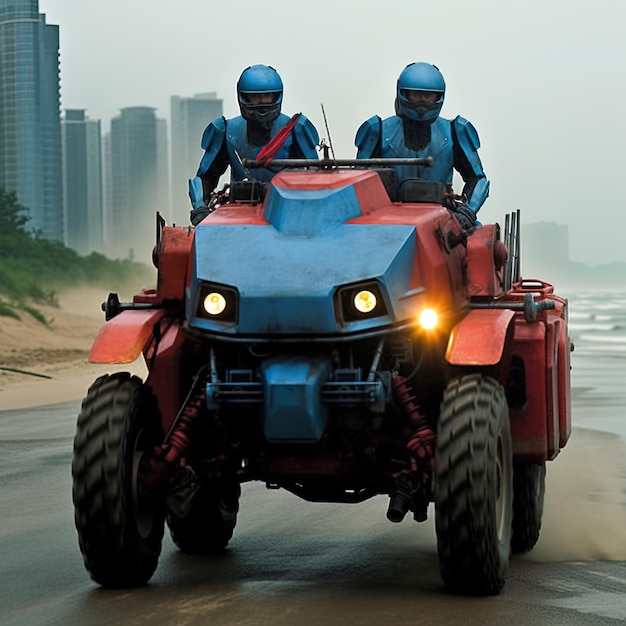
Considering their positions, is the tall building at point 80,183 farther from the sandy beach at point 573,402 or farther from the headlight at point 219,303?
the headlight at point 219,303

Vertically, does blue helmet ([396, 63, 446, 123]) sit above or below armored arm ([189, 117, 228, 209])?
above

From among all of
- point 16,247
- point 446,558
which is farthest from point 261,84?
point 16,247

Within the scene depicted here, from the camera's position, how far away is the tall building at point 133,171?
5978cm

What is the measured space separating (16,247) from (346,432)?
122ft

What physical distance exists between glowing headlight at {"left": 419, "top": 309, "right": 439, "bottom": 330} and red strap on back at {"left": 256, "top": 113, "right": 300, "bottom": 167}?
150 centimetres

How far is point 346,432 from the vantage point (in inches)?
364

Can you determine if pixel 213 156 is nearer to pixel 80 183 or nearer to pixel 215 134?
pixel 215 134

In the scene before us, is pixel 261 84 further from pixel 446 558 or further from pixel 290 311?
pixel 446 558

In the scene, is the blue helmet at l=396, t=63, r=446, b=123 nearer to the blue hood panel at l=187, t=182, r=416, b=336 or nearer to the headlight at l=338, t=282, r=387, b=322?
the blue hood panel at l=187, t=182, r=416, b=336

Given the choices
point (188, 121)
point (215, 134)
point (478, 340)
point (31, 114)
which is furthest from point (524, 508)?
point (188, 121)

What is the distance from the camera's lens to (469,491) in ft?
28.5

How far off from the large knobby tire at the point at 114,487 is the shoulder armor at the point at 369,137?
9.62ft

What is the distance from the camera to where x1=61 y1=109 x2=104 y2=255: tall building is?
57.3 metres

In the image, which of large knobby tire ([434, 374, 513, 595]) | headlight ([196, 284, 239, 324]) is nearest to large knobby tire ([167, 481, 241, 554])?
headlight ([196, 284, 239, 324])
